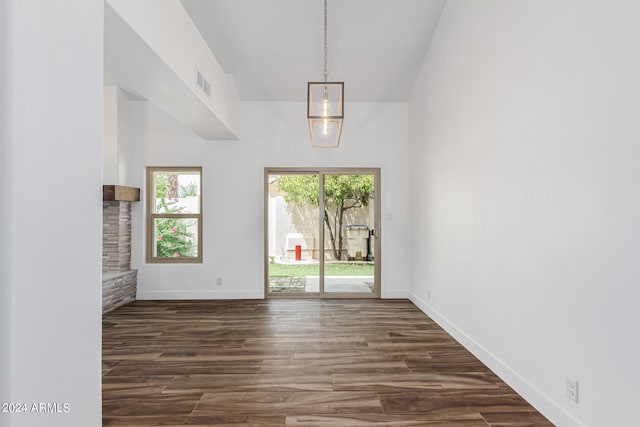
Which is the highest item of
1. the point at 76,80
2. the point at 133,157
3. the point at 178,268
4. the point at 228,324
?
the point at 133,157

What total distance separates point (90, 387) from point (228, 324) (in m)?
2.83

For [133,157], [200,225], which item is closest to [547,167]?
[200,225]

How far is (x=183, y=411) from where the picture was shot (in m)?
2.39

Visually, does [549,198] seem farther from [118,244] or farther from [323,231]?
[118,244]

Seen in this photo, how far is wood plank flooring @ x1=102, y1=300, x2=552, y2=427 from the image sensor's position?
2.33 m

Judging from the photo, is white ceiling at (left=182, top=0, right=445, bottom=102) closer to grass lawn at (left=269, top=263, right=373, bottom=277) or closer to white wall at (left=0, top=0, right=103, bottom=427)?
grass lawn at (left=269, top=263, right=373, bottom=277)

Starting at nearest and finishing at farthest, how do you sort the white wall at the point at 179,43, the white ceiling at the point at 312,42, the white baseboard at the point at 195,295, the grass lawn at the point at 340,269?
the white wall at the point at 179,43 → the white ceiling at the point at 312,42 → the white baseboard at the point at 195,295 → the grass lawn at the point at 340,269

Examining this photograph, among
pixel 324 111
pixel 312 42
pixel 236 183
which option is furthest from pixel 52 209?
pixel 236 183

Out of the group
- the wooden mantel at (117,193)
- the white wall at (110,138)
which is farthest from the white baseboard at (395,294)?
the white wall at (110,138)

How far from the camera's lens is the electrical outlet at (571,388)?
6.79 feet

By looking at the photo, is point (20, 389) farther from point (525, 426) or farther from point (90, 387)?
point (525, 426)

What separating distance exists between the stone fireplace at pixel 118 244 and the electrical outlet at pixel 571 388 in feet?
16.9

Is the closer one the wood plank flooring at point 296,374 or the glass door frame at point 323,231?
the wood plank flooring at point 296,374

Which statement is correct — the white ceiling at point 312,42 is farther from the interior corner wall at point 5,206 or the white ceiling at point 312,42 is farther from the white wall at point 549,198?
the interior corner wall at point 5,206
